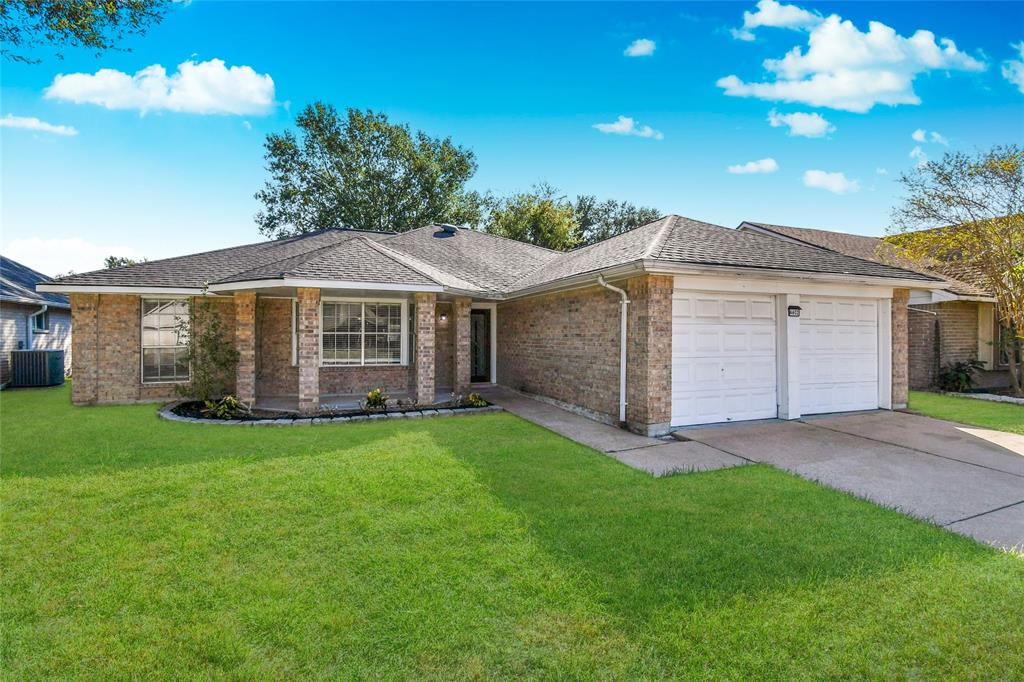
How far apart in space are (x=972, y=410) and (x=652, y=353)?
828cm

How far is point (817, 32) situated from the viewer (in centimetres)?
967

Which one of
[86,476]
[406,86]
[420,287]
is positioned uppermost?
[406,86]

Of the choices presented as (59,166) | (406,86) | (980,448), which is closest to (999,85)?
(980,448)

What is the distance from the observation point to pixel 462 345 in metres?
11.6

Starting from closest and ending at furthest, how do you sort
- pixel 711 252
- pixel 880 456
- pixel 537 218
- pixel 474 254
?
1. pixel 880 456
2. pixel 711 252
3. pixel 474 254
4. pixel 537 218

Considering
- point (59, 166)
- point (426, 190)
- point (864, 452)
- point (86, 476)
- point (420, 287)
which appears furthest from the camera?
point (426, 190)

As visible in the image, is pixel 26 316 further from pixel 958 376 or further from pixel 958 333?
pixel 958 333

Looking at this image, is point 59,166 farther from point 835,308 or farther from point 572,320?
point 835,308

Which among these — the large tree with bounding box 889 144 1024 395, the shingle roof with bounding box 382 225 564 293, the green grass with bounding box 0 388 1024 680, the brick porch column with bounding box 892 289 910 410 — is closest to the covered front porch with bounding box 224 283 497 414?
the shingle roof with bounding box 382 225 564 293

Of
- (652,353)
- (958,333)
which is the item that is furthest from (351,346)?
(958,333)

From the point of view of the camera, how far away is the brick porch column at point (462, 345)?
37.9 feet

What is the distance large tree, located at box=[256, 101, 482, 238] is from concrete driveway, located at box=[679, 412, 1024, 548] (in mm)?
25956

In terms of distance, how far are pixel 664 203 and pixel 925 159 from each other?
2752 centimetres

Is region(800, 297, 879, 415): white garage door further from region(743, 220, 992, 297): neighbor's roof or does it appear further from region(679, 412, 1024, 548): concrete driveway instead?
region(743, 220, 992, 297): neighbor's roof
